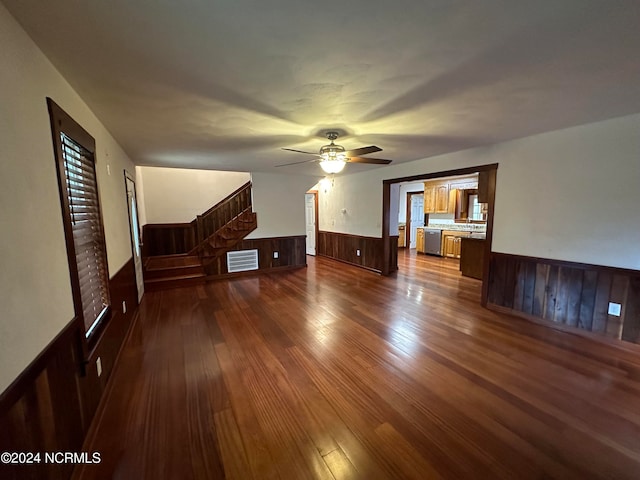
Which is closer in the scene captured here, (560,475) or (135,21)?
(135,21)

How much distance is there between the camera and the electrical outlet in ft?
8.95

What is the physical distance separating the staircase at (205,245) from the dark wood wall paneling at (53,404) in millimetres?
3192

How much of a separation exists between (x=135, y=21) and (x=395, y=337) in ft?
10.5

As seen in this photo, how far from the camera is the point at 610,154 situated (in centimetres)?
268

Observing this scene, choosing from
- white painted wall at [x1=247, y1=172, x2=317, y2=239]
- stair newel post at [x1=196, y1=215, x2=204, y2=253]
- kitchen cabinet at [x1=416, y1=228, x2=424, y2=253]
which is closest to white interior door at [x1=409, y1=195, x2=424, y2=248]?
kitchen cabinet at [x1=416, y1=228, x2=424, y2=253]

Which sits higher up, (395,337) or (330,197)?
(330,197)

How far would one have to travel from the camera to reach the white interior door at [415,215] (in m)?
8.95

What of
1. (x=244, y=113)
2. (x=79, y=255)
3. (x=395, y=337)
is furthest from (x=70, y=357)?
(x=395, y=337)

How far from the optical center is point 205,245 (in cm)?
579

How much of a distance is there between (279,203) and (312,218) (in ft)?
7.13

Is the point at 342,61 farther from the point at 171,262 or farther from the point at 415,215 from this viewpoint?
the point at 415,215

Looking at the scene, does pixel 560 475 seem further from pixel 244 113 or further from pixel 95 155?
pixel 95 155

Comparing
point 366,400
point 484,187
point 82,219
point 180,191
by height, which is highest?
point 180,191

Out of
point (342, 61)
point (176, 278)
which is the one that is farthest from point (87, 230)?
point (176, 278)
